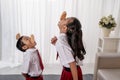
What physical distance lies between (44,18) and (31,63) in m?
Answer: 1.25

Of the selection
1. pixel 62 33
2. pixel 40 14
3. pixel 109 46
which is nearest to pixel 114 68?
pixel 109 46

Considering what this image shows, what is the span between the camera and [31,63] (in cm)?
186

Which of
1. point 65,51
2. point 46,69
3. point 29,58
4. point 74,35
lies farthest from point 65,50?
point 46,69

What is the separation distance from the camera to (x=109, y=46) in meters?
2.91

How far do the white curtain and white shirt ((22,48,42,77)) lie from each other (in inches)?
46.7

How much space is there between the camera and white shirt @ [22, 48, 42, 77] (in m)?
1.83

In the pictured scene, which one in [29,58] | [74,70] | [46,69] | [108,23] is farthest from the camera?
[46,69]

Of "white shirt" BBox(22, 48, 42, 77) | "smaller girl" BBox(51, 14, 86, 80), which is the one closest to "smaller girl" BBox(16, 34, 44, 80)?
"white shirt" BBox(22, 48, 42, 77)

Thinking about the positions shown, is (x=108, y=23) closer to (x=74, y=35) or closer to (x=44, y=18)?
(x=44, y=18)

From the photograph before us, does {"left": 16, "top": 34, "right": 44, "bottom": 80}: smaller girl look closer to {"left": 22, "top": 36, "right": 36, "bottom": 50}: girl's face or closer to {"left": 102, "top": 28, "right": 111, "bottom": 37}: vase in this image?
{"left": 22, "top": 36, "right": 36, "bottom": 50}: girl's face

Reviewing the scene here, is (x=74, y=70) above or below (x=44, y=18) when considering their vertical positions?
below

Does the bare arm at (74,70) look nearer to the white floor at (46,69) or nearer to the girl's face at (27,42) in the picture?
the girl's face at (27,42)

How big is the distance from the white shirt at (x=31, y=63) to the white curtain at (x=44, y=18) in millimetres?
1186

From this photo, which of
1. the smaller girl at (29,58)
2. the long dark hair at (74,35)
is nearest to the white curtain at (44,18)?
the smaller girl at (29,58)
